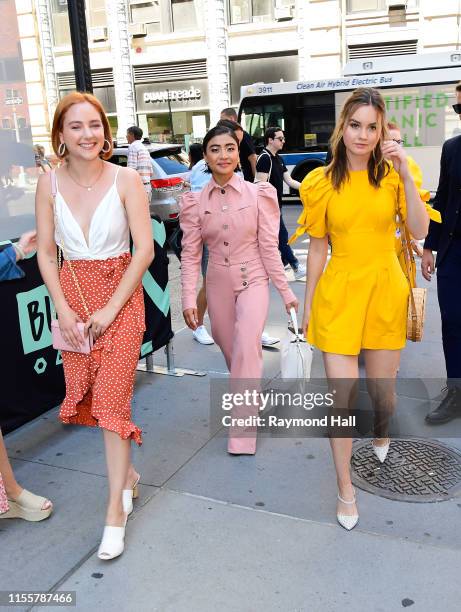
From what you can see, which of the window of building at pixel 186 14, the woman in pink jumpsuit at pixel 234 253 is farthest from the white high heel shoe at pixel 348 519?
the window of building at pixel 186 14

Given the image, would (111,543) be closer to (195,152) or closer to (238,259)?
(238,259)

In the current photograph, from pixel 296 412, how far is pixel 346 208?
1843 mm

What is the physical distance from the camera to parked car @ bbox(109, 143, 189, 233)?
11.4 meters

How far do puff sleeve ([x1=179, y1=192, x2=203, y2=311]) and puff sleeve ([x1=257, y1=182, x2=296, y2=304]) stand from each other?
1.23 ft

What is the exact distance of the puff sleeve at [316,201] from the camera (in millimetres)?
3080

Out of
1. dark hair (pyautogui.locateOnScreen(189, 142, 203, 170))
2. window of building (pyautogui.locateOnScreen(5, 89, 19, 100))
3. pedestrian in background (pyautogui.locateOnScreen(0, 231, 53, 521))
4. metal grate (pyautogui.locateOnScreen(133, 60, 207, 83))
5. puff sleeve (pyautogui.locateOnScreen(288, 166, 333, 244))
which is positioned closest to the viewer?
puff sleeve (pyautogui.locateOnScreen(288, 166, 333, 244))

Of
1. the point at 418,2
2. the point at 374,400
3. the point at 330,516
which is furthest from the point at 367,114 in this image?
the point at 418,2

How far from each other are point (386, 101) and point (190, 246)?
42.5ft

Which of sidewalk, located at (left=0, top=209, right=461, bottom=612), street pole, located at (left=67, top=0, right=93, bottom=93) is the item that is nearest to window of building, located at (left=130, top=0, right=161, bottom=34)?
street pole, located at (left=67, top=0, right=93, bottom=93)

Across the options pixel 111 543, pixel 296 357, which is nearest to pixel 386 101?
pixel 296 357

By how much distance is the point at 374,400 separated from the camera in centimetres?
363

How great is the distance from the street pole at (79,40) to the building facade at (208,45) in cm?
1929

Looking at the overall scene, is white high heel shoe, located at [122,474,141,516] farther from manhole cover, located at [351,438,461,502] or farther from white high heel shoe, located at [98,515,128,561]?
manhole cover, located at [351,438,461,502]

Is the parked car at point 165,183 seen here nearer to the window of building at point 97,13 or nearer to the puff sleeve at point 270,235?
the puff sleeve at point 270,235
